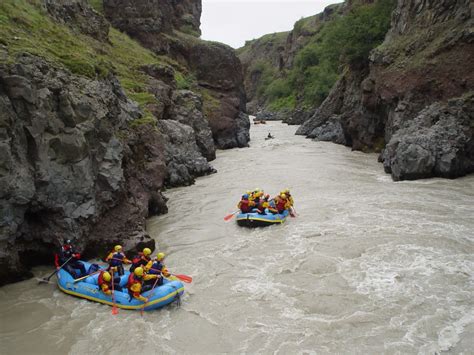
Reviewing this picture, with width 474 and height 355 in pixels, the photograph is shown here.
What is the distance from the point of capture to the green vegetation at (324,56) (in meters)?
35.8

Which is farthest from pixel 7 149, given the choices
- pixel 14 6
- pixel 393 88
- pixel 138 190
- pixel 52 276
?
pixel 393 88

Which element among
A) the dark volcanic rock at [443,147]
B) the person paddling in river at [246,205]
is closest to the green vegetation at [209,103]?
the dark volcanic rock at [443,147]

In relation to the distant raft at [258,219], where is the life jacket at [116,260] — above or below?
above

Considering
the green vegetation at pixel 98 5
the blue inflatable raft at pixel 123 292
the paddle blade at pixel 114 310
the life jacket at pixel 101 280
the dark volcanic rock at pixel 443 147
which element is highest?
the green vegetation at pixel 98 5

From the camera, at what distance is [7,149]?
420 inches

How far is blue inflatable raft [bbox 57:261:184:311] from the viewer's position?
10055 millimetres

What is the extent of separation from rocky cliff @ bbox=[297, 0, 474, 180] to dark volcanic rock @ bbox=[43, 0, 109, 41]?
20.3m

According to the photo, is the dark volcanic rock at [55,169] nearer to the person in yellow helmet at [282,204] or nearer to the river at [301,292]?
the river at [301,292]

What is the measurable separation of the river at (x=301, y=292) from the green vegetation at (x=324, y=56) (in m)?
21.5

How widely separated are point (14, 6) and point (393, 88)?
72.4 feet

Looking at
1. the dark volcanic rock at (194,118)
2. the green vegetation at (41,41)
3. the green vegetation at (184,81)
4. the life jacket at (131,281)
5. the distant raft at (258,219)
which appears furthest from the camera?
the green vegetation at (184,81)

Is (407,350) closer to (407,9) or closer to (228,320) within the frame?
(228,320)

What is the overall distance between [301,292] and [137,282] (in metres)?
4.09

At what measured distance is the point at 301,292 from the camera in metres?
10.5
